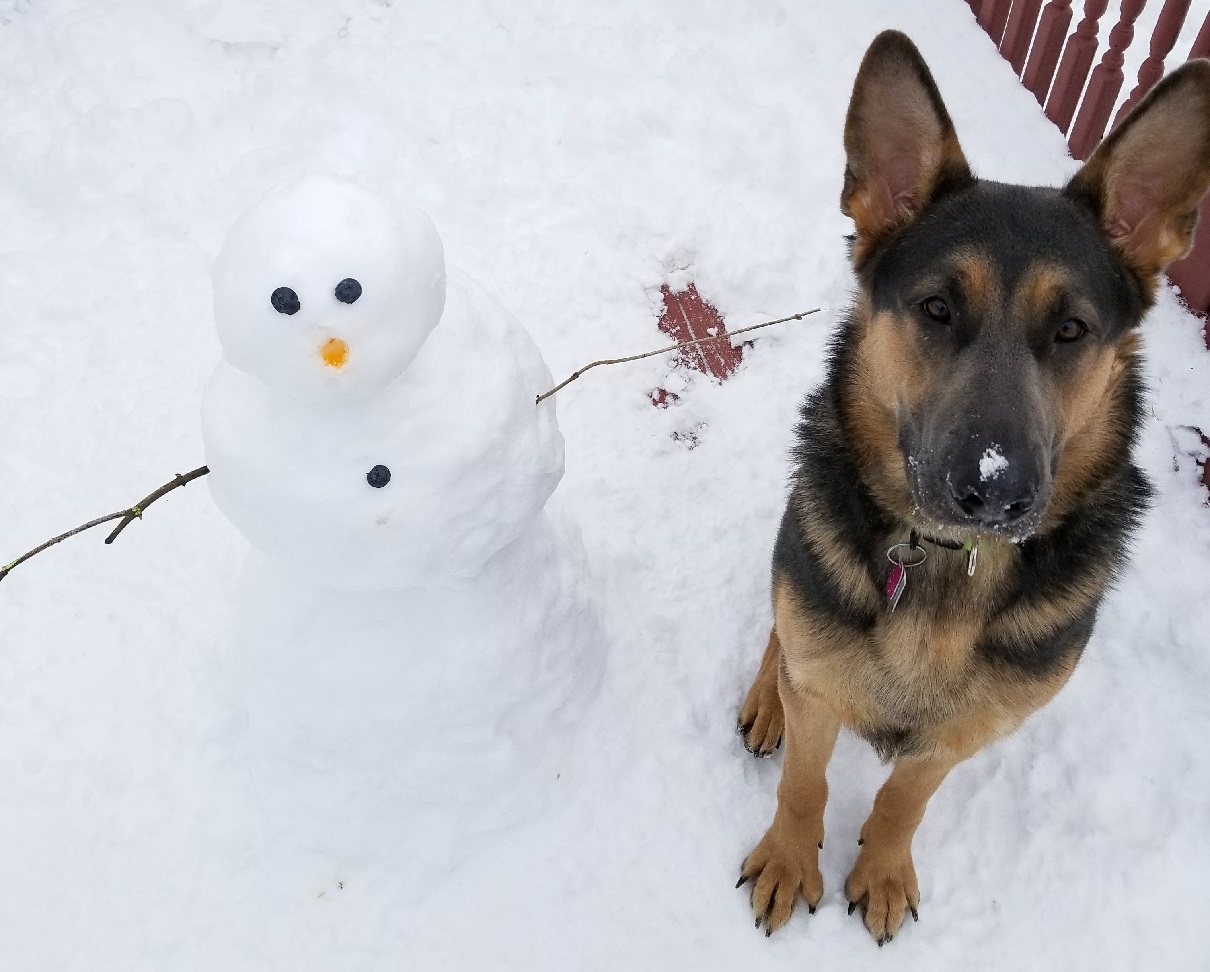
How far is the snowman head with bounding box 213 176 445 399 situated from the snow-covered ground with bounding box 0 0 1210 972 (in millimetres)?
1530

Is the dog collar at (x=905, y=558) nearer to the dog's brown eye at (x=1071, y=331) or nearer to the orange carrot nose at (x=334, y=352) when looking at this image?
the dog's brown eye at (x=1071, y=331)

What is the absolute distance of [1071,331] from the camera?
75.0 inches

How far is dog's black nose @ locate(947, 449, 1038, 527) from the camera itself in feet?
5.52

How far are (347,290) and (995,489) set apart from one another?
1299 millimetres

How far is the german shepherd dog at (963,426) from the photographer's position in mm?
1813

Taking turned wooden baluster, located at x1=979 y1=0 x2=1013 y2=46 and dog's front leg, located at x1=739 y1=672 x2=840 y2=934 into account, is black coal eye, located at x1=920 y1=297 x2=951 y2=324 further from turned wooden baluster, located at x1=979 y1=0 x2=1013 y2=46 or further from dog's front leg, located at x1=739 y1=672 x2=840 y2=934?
turned wooden baluster, located at x1=979 y1=0 x2=1013 y2=46

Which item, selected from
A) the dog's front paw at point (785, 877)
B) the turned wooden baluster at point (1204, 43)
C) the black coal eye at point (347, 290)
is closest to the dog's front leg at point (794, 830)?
the dog's front paw at point (785, 877)

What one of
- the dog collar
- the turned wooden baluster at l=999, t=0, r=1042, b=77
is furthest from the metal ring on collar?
the turned wooden baluster at l=999, t=0, r=1042, b=77

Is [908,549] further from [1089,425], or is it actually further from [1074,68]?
[1074,68]

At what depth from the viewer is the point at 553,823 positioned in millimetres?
2887

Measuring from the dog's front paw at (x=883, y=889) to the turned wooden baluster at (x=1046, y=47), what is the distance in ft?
11.3

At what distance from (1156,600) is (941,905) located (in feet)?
4.14

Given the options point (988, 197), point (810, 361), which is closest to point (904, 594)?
point (988, 197)

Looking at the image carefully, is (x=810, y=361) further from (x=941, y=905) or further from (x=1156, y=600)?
(x=941, y=905)
